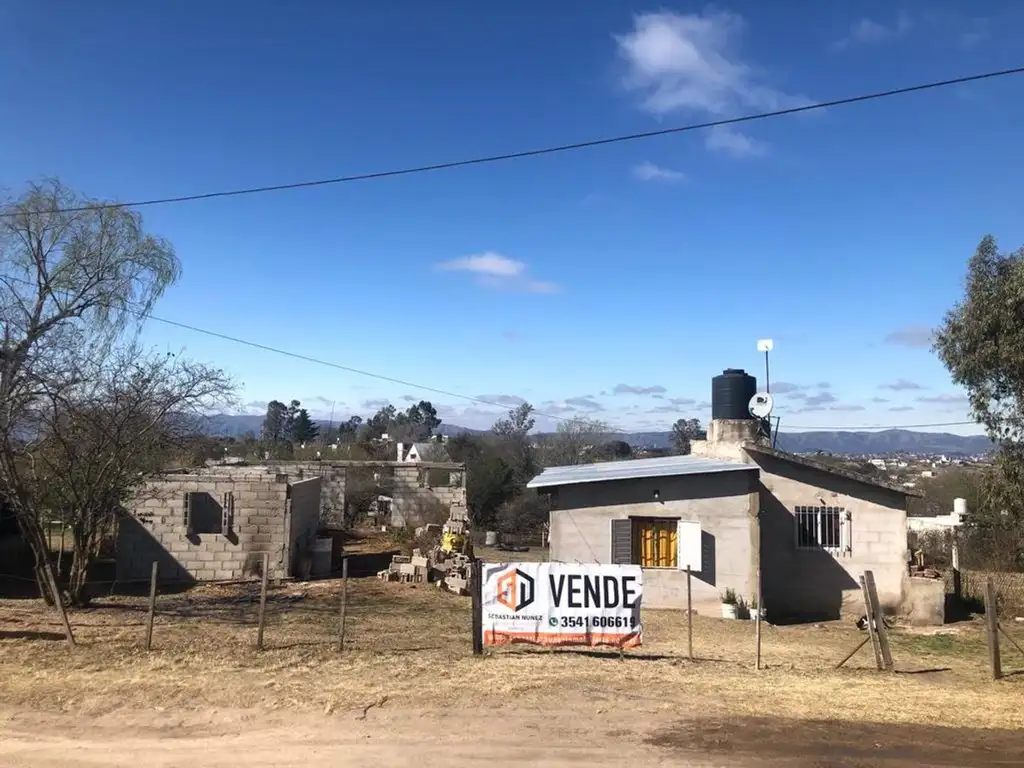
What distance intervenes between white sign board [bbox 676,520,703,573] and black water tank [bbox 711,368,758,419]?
157 inches

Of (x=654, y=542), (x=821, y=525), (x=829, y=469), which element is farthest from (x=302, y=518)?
(x=829, y=469)

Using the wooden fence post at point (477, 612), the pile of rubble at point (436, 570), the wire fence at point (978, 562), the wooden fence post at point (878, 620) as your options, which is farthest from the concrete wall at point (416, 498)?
the wooden fence post at point (878, 620)

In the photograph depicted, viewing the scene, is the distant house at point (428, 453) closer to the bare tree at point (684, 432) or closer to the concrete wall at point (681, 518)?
the bare tree at point (684, 432)

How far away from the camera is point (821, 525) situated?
19.5 metres

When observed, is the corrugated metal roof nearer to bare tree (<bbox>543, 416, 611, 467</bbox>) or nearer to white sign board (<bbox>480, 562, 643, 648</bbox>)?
white sign board (<bbox>480, 562, 643, 648</bbox>)

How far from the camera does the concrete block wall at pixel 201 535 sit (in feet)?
63.7

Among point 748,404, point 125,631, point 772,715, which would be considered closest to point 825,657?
point 772,715

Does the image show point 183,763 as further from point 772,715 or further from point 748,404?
point 748,404

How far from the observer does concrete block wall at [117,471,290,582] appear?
19.4 metres

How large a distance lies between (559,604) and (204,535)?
38.4 feet

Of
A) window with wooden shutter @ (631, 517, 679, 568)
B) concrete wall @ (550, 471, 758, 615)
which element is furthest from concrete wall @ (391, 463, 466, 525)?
window with wooden shutter @ (631, 517, 679, 568)

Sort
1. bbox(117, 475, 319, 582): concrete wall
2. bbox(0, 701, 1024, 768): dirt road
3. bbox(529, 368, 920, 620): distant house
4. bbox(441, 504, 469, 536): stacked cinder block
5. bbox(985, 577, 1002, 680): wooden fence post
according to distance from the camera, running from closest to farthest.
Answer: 1. bbox(0, 701, 1024, 768): dirt road
2. bbox(985, 577, 1002, 680): wooden fence post
3. bbox(529, 368, 920, 620): distant house
4. bbox(117, 475, 319, 582): concrete wall
5. bbox(441, 504, 469, 536): stacked cinder block

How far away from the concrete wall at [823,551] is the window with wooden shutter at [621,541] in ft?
11.3

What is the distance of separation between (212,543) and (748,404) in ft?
47.4
